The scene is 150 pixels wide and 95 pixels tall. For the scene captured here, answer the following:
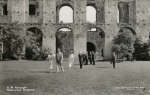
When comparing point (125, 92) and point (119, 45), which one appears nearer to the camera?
point (125, 92)

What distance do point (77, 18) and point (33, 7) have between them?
5.70m

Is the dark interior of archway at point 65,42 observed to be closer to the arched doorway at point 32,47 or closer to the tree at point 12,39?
the arched doorway at point 32,47

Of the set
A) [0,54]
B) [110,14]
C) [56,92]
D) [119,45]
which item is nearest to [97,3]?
[110,14]

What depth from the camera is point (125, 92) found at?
873 cm

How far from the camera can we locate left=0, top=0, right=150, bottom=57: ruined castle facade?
109ft

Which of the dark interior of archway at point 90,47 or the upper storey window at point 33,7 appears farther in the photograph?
the dark interior of archway at point 90,47

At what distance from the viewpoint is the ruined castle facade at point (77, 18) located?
33.3 m

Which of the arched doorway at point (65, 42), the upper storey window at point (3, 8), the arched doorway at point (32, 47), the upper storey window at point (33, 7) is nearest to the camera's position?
the arched doorway at point (32, 47)

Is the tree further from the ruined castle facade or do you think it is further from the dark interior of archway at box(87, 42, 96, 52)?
the dark interior of archway at box(87, 42, 96, 52)

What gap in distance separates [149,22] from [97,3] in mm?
6797

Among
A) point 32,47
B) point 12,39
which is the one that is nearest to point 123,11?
point 32,47

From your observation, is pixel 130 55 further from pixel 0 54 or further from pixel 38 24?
pixel 0 54

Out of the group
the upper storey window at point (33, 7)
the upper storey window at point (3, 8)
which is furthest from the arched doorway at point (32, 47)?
the upper storey window at point (3, 8)

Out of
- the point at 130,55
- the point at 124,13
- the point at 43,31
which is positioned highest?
the point at 124,13
